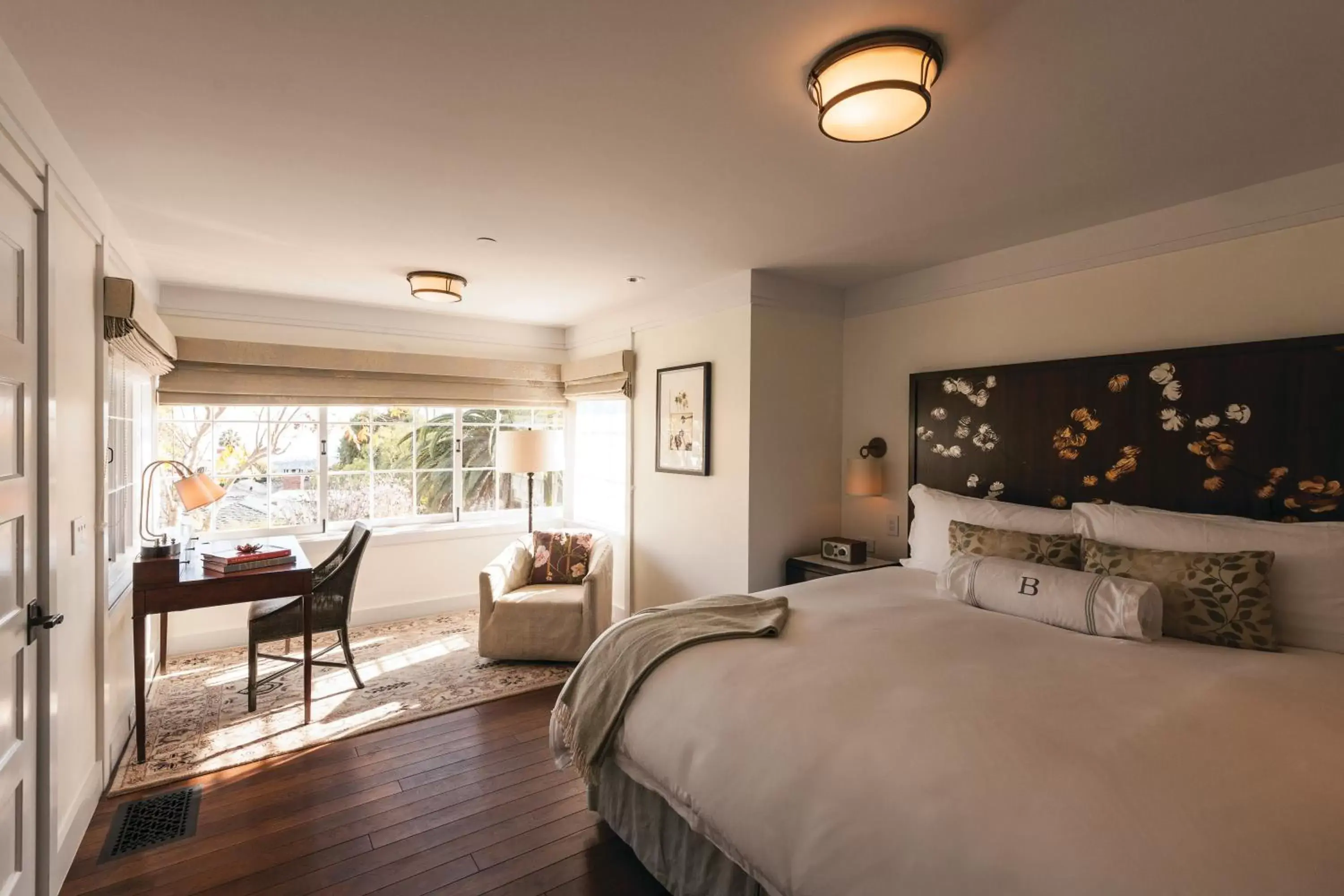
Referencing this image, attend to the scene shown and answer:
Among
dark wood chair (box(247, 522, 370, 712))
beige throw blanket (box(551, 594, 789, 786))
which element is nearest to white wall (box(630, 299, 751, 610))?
beige throw blanket (box(551, 594, 789, 786))

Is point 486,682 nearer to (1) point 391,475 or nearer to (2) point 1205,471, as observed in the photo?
(1) point 391,475

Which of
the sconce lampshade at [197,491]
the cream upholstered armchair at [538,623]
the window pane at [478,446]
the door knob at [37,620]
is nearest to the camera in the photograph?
the door knob at [37,620]

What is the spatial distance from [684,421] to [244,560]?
2495 millimetres

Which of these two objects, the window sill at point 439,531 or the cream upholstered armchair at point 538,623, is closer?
the cream upholstered armchair at point 538,623

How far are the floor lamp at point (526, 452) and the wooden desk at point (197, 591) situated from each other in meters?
1.52

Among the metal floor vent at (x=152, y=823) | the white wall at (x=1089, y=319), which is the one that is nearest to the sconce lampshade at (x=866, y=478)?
the white wall at (x=1089, y=319)

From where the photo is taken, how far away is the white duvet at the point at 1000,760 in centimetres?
108

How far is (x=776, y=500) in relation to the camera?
3684 mm

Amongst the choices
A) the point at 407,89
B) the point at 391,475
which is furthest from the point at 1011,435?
the point at 391,475

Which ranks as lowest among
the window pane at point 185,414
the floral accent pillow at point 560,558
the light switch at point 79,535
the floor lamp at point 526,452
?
the floral accent pillow at point 560,558

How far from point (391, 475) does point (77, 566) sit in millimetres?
2728

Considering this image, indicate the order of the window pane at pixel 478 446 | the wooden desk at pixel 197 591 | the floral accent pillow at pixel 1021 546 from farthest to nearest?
the window pane at pixel 478 446 < the wooden desk at pixel 197 591 < the floral accent pillow at pixel 1021 546

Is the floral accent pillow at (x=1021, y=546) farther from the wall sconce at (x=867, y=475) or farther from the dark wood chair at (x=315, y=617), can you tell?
the dark wood chair at (x=315, y=617)

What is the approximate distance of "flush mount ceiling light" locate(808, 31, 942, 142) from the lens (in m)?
1.52
